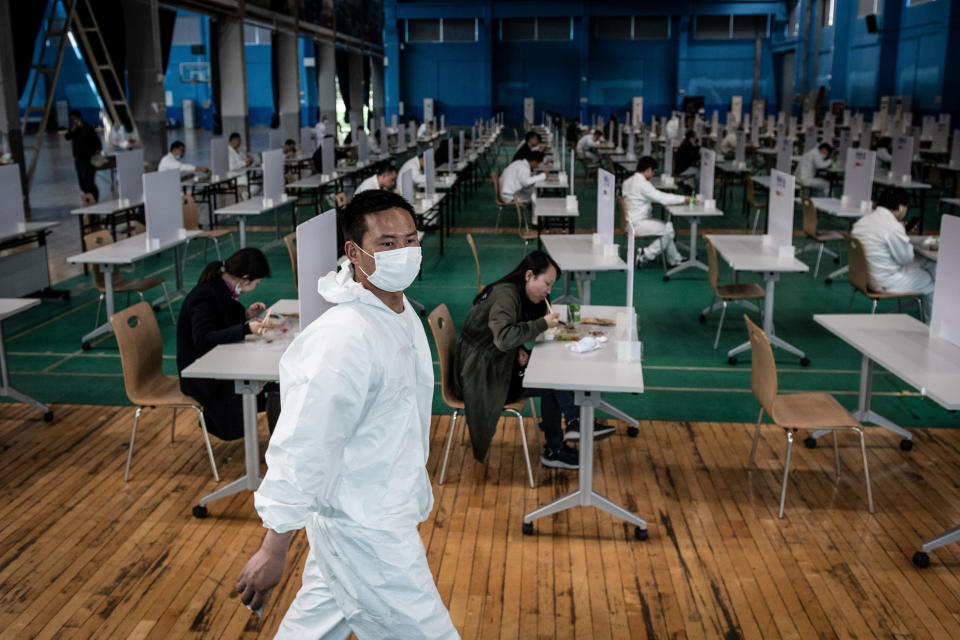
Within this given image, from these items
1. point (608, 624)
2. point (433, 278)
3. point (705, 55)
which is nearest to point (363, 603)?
point (608, 624)

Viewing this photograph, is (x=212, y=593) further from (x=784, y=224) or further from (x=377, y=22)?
(x=377, y=22)

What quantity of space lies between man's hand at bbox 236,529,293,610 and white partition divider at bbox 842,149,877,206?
772 centimetres

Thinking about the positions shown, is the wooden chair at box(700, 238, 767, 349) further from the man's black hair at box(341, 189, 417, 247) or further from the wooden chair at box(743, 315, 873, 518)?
the man's black hair at box(341, 189, 417, 247)

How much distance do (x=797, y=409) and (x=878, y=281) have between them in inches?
106

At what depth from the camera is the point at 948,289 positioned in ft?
13.8

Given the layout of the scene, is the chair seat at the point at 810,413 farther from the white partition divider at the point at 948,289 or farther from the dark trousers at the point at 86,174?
the dark trousers at the point at 86,174

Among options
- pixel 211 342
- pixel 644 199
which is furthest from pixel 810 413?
pixel 644 199

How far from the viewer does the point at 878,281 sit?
6.34 metres

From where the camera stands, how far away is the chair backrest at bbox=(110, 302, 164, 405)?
4160mm

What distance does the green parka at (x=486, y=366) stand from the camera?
4152 mm

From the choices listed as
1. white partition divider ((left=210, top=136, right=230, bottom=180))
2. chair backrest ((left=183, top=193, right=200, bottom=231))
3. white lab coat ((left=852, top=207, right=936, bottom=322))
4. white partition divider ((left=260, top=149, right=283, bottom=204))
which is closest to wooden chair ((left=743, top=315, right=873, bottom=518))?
white lab coat ((left=852, top=207, right=936, bottom=322))

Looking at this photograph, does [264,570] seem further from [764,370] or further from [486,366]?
[764,370]

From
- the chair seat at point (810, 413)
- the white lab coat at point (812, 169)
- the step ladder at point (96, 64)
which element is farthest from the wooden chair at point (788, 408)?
the step ladder at point (96, 64)

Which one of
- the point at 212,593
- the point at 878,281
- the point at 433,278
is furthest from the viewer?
the point at 433,278
